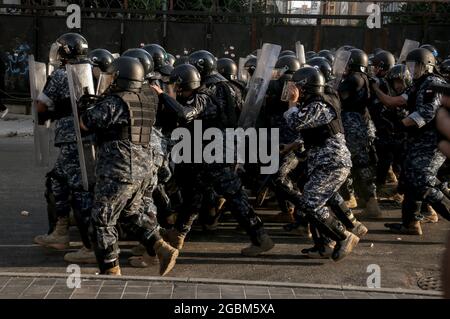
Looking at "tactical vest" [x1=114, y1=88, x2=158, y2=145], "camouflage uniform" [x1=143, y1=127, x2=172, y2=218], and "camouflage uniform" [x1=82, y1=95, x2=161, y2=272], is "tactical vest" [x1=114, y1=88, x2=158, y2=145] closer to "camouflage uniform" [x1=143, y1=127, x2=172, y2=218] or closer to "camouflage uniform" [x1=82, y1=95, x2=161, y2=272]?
"camouflage uniform" [x1=82, y1=95, x2=161, y2=272]

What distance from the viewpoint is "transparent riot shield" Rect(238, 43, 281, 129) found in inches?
265

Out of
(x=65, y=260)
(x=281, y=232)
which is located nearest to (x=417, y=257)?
(x=281, y=232)

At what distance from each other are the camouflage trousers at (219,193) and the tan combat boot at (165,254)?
95 cm

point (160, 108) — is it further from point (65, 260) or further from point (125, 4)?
point (125, 4)

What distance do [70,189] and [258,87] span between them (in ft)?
7.31

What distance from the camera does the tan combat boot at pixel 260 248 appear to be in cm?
625

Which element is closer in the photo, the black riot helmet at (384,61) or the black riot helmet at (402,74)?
the black riot helmet at (402,74)

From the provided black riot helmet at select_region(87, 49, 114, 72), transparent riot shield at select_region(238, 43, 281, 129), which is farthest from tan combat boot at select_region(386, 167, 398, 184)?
black riot helmet at select_region(87, 49, 114, 72)

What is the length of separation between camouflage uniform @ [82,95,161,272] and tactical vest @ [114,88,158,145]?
0.03 meters

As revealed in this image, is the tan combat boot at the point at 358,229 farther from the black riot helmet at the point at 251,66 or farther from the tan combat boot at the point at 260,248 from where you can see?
the black riot helmet at the point at 251,66

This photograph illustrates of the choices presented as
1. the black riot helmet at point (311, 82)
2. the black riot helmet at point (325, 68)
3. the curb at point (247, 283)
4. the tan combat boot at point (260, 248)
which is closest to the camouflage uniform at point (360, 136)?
the black riot helmet at point (325, 68)

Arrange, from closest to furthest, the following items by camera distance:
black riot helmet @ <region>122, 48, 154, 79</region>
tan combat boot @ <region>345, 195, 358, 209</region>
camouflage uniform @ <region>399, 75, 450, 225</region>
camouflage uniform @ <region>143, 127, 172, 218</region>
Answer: camouflage uniform @ <region>143, 127, 172, 218</region> < black riot helmet @ <region>122, 48, 154, 79</region> < camouflage uniform @ <region>399, 75, 450, 225</region> < tan combat boot @ <region>345, 195, 358, 209</region>

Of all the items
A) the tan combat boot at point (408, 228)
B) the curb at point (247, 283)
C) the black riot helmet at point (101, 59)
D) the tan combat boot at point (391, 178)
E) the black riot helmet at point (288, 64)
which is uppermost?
the black riot helmet at point (101, 59)
